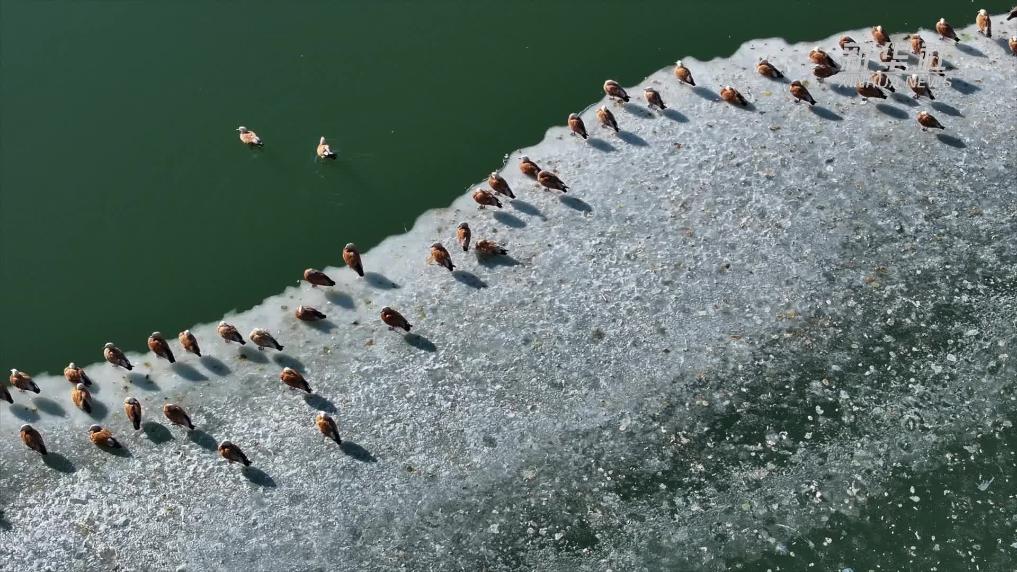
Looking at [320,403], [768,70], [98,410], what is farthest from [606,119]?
[98,410]

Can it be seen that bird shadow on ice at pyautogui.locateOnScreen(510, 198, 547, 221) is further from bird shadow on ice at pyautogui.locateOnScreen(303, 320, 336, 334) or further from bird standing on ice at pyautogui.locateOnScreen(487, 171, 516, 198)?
bird shadow on ice at pyautogui.locateOnScreen(303, 320, 336, 334)

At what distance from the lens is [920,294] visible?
62.2ft

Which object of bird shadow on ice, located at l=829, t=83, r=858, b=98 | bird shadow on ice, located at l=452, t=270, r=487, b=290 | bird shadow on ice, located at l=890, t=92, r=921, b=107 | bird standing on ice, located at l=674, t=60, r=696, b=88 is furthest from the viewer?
bird standing on ice, located at l=674, t=60, r=696, b=88

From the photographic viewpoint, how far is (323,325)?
1945cm

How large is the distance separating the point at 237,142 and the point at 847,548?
13.1 m

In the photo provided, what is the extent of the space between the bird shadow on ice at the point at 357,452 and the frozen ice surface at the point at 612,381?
4 centimetres

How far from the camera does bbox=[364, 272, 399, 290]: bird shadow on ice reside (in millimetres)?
19953

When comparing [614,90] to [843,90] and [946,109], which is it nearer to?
[843,90]

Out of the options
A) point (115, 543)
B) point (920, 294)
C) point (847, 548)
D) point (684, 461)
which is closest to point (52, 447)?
point (115, 543)

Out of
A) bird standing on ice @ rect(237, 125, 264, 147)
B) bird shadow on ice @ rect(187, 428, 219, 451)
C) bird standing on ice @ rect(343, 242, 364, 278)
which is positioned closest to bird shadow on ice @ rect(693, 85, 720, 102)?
bird standing on ice @ rect(343, 242, 364, 278)

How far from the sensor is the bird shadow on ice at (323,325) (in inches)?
763

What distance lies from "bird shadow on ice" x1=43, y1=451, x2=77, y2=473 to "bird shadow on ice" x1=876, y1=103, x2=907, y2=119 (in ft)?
49.1

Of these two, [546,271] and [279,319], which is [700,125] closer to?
[546,271]

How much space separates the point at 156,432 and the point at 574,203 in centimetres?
781
